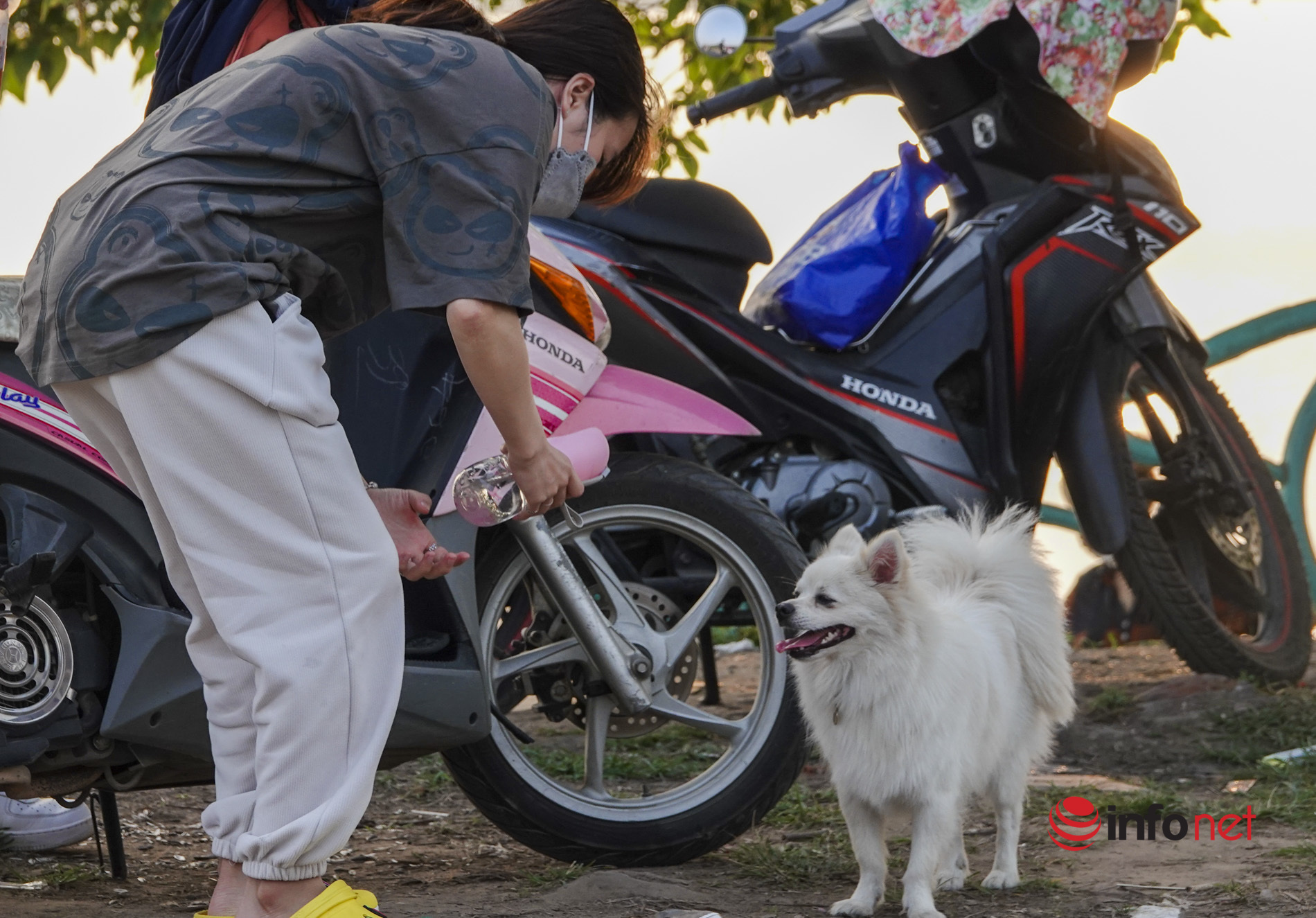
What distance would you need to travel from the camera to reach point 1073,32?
3.64 metres

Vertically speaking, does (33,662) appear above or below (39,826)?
above

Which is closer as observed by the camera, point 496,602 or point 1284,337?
point 496,602

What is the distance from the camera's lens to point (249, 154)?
183 cm

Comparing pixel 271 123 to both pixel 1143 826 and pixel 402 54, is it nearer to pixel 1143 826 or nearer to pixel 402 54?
pixel 402 54

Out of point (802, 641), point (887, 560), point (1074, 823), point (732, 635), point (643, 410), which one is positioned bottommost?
point (1074, 823)

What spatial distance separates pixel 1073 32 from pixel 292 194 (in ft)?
8.09

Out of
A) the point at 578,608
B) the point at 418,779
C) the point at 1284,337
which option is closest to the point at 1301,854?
the point at 578,608

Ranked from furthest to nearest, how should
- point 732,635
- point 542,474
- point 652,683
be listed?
point 732,635 < point 652,683 < point 542,474

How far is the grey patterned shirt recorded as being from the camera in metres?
1.78

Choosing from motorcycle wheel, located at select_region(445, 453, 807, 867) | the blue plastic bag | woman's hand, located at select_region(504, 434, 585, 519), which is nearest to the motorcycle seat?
the blue plastic bag

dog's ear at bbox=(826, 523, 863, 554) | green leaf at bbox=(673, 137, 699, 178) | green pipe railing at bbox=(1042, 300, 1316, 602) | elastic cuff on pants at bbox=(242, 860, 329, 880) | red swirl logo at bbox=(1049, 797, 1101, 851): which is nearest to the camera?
elastic cuff on pants at bbox=(242, 860, 329, 880)

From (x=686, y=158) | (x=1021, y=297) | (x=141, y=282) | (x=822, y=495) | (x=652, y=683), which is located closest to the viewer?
(x=141, y=282)

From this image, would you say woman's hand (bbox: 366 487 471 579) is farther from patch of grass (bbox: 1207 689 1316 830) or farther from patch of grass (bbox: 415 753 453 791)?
patch of grass (bbox: 1207 689 1316 830)

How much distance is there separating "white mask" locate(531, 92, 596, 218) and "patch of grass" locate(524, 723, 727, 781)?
1.81 metres
